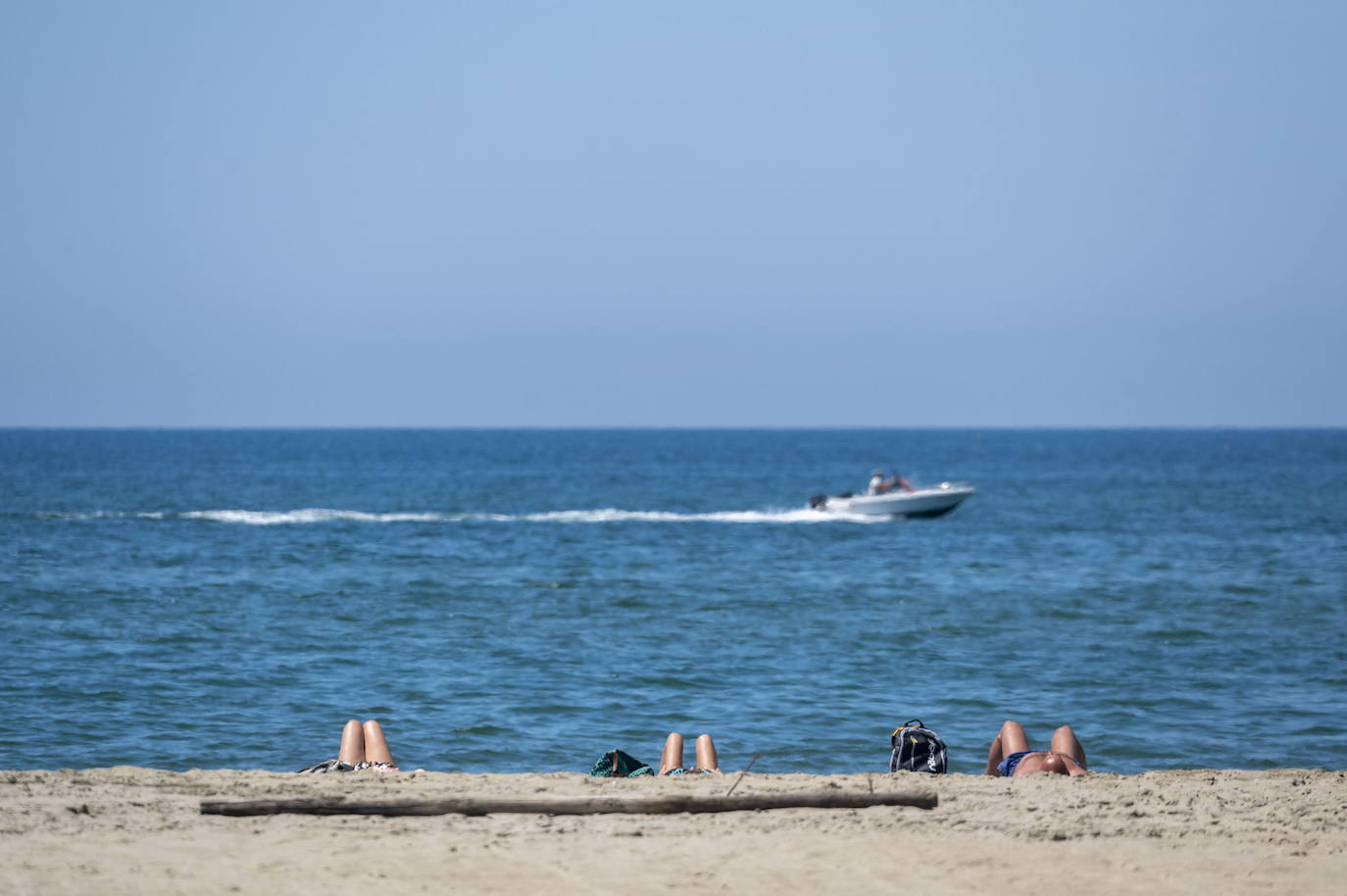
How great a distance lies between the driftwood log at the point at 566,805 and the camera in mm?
9000

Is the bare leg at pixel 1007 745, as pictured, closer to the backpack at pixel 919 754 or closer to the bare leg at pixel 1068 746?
the bare leg at pixel 1068 746

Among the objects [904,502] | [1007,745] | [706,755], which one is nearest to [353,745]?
[706,755]

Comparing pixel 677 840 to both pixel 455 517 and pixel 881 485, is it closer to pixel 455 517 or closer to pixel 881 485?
pixel 881 485

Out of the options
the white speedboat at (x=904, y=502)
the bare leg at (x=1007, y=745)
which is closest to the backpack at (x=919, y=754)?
the bare leg at (x=1007, y=745)

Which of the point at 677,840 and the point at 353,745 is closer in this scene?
the point at 677,840

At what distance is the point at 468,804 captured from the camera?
9.13 m

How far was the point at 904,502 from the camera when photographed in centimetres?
5197

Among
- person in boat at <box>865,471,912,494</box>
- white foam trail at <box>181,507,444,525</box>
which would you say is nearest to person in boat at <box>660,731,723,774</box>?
white foam trail at <box>181,507,444,525</box>

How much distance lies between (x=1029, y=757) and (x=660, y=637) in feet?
41.1

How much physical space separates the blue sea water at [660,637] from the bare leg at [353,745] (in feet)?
8.41

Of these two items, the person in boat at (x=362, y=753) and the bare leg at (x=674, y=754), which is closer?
the person in boat at (x=362, y=753)

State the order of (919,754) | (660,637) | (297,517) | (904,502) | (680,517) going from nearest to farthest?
(919,754), (660,637), (904,502), (297,517), (680,517)

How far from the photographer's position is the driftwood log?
9.00m

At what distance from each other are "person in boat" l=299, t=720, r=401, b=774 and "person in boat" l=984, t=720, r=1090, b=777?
16.0 ft
